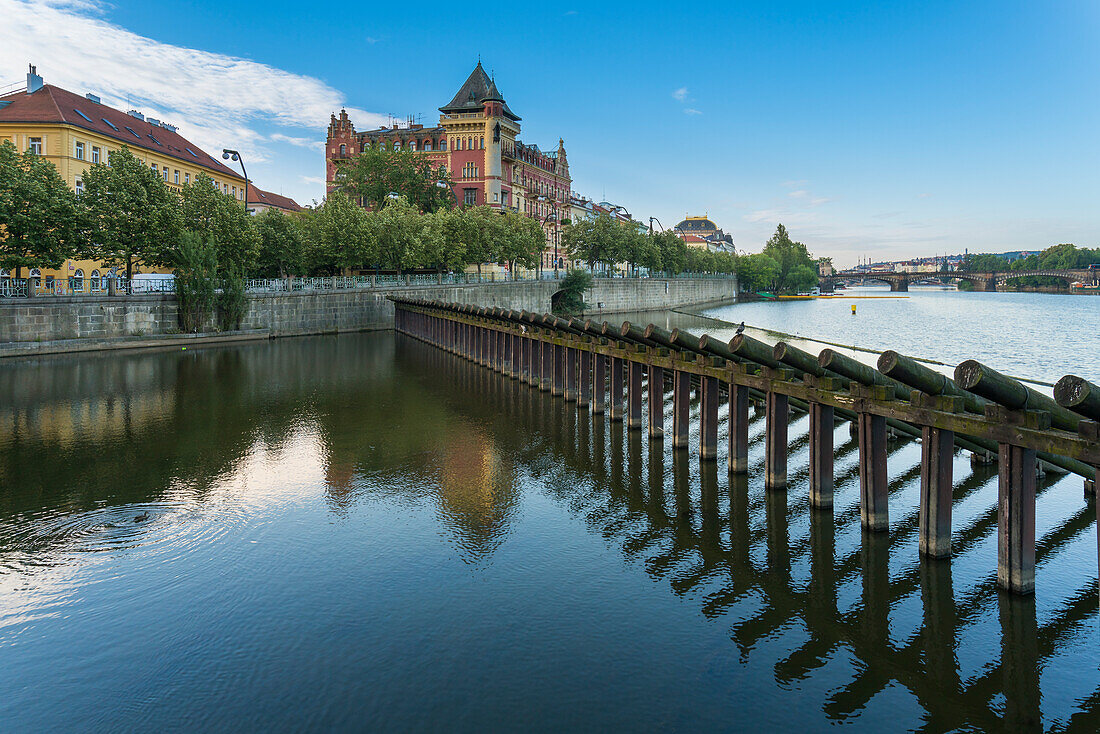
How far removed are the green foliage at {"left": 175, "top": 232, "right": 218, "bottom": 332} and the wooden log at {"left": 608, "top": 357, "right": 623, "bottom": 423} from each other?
37873 mm

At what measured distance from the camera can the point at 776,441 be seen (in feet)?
49.2

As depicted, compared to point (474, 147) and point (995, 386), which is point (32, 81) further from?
point (995, 386)

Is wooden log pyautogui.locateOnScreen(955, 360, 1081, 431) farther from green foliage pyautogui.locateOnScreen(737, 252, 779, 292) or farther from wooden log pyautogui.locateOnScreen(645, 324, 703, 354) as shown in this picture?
green foliage pyautogui.locateOnScreen(737, 252, 779, 292)

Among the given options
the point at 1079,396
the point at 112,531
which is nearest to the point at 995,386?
the point at 1079,396

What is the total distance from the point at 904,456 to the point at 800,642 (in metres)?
11.6

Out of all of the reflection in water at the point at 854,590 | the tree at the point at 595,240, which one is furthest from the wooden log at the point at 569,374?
the tree at the point at 595,240

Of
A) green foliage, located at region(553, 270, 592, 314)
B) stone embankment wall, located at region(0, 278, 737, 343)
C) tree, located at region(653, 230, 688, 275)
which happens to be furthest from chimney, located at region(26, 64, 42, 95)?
tree, located at region(653, 230, 688, 275)

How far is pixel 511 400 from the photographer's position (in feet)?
91.8

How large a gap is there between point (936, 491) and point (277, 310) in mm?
55439

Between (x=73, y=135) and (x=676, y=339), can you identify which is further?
(x=73, y=135)

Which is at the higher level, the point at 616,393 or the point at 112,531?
the point at 616,393

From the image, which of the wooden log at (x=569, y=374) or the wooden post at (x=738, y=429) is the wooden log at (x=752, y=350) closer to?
the wooden post at (x=738, y=429)

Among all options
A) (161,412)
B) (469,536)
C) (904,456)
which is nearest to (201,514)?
(469,536)

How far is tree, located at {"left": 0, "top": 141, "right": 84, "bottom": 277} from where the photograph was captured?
141ft
